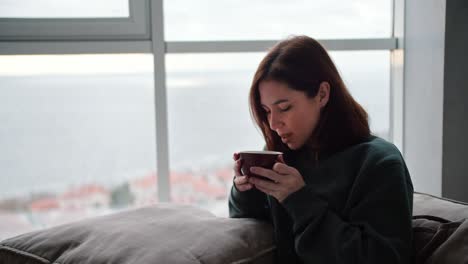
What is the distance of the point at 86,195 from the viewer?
6.86 feet

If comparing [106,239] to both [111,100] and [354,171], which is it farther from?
[111,100]

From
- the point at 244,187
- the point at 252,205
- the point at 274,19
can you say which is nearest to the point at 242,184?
the point at 244,187

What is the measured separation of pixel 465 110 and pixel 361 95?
0.47 metres

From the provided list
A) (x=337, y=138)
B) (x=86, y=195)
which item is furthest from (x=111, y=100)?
(x=337, y=138)

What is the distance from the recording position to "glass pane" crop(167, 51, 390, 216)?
2135mm

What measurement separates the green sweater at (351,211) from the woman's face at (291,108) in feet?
0.31

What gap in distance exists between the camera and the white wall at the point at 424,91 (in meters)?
2.03

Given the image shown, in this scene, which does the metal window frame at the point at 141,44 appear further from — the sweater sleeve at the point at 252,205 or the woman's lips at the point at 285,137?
the woman's lips at the point at 285,137

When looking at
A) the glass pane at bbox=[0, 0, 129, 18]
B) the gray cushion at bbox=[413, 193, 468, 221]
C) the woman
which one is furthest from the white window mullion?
the gray cushion at bbox=[413, 193, 468, 221]

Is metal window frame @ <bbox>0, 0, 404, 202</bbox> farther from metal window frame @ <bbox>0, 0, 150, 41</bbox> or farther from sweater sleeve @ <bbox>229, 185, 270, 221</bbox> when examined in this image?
sweater sleeve @ <bbox>229, 185, 270, 221</bbox>

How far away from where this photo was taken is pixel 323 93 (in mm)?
1377

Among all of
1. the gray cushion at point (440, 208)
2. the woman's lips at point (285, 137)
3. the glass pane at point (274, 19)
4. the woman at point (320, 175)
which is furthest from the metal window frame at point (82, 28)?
the gray cushion at point (440, 208)

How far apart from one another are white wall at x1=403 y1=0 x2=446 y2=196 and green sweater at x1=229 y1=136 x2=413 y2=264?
0.81m

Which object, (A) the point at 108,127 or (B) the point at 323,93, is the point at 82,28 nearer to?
(A) the point at 108,127
